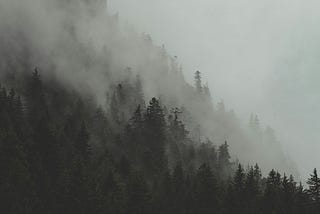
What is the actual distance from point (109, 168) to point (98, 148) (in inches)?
1218

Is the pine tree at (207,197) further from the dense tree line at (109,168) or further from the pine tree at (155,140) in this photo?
the pine tree at (155,140)

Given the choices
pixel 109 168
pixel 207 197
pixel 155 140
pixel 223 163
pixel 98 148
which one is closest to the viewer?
pixel 207 197

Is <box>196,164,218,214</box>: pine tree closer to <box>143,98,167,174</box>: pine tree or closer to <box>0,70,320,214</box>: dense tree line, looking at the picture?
<box>0,70,320,214</box>: dense tree line

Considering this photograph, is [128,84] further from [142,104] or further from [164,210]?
[164,210]

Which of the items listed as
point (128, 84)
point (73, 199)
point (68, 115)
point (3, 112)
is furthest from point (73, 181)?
point (128, 84)

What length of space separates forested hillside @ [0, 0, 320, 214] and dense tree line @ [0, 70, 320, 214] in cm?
21

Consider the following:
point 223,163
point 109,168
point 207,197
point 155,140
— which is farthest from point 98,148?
point 207,197

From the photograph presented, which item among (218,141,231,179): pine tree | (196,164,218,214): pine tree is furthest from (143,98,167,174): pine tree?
(196,164,218,214): pine tree

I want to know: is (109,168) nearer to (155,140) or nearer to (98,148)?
(98,148)

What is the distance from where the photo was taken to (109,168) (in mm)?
112750

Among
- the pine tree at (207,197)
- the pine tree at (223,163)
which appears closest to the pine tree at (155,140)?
the pine tree at (223,163)

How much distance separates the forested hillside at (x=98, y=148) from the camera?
8638 centimetres

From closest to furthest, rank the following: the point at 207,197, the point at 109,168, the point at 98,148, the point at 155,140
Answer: the point at 207,197 < the point at 109,168 < the point at 98,148 < the point at 155,140

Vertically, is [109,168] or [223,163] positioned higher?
[223,163]
